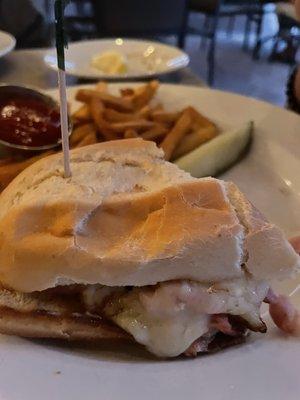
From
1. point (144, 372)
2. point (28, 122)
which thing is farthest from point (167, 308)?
point (28, 122)

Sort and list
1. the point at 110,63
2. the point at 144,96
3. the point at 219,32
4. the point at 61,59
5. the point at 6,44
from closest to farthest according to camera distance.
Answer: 1. the point at 61,59
2. the point at 144,96
3. the point at 110,63
4. the point at 6,44
5. the point at 219,32

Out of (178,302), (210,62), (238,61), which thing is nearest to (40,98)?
(178,302)

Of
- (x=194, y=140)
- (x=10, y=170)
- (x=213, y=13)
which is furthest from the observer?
(x=213, y=13)

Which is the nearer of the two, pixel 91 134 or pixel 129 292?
pixel 129 292

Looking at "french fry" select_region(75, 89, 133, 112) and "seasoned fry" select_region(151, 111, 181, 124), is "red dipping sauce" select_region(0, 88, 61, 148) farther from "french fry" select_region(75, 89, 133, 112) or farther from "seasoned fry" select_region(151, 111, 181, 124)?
"seasoned fry" select_region(151, 111, 181, 124)

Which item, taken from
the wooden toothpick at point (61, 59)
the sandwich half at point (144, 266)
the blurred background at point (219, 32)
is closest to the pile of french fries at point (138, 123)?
the wooden toothpick at point (61, 59)

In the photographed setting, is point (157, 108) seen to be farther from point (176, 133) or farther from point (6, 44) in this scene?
point (6, 44)

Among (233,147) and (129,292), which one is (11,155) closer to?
(233,147)
